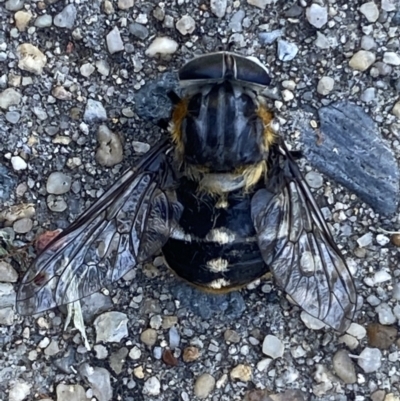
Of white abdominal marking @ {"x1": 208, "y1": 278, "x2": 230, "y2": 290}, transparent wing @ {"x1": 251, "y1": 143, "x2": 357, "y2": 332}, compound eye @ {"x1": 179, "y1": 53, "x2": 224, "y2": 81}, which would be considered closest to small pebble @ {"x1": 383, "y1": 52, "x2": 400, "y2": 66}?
transparent wing @ {"x1": 251, "y1": 143, "x2": 357, "y2": 332}

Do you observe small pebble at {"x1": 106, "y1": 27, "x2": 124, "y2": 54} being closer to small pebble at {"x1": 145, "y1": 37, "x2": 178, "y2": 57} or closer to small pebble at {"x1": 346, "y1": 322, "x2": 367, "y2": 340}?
small pebble at {"x1": 145, "y1": 37, "x2": 178, "y2": 57}

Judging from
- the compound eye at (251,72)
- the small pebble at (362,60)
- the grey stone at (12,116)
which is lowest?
the grey stone at (12,116)

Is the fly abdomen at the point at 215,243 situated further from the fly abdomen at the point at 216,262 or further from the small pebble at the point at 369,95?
the small pebble at the point at 369,95

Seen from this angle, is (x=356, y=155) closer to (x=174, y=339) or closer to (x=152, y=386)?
(x=174, y=339)

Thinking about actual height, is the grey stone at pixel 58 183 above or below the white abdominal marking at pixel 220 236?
below

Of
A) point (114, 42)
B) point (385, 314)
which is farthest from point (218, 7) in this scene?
point (385, 314)

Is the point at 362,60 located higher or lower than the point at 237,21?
lower

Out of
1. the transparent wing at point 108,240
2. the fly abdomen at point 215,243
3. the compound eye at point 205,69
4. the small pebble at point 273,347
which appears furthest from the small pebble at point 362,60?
the small pebble at point 273,347
